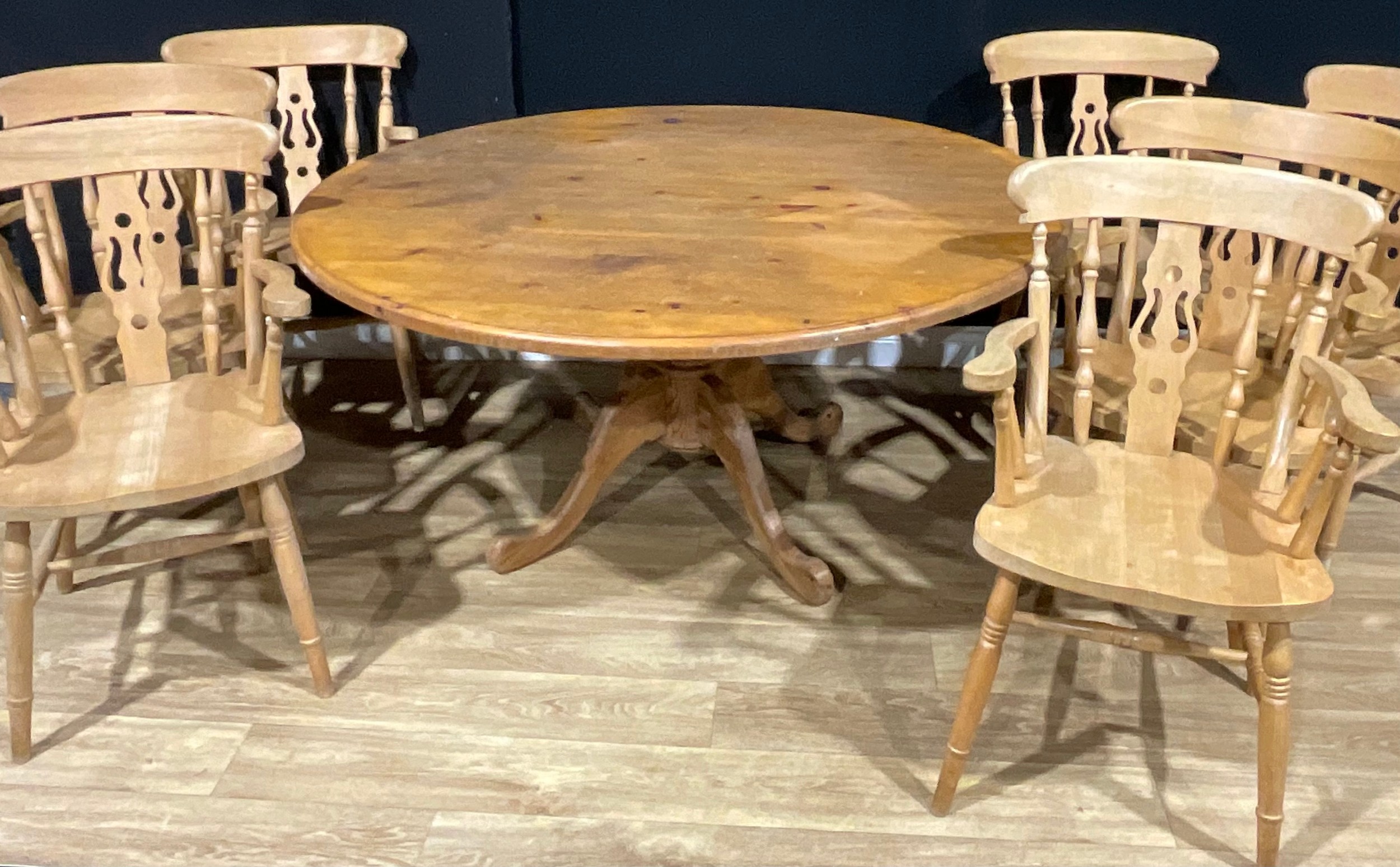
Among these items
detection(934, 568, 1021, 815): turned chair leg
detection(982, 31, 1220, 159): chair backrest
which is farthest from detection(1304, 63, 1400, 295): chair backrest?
detection(934, 568, 1021, 815): turned chair leg

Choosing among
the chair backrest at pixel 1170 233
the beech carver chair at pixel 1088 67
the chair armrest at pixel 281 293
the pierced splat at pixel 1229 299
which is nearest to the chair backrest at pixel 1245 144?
the pierced splat at pixel 1229 299

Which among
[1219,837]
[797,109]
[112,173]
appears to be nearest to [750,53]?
[797,109]

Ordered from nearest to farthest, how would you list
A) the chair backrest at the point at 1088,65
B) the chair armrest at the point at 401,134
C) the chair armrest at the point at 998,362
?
the chair armrest at the point at 998,362
the chair armrest at the point at 401,134
the chair backrest at the point at 1088,65

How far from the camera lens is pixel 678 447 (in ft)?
7.34

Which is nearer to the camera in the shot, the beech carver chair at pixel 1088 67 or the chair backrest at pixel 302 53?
the beech carver chair at pixel 1088 67

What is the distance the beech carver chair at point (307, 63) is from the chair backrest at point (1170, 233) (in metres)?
1.54

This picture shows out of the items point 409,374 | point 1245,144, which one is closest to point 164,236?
point 409,374

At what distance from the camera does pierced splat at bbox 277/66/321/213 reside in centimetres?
277

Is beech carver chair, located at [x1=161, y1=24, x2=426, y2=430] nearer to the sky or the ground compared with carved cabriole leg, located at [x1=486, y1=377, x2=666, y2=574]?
nearer to the sky

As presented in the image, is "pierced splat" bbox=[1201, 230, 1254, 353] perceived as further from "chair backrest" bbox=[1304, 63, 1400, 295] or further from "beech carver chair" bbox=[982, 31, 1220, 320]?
"beech carver chair" bbox=[982, 31, 1220, 320]

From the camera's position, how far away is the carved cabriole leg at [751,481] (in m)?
2.18

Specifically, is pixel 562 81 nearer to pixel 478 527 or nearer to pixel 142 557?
pixel 478 527

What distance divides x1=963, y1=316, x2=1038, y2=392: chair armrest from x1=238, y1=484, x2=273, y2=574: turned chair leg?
1.30 m

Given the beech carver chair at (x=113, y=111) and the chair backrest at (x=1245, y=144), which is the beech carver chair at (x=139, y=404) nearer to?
the beech carver chair at (x=113, y=111)
